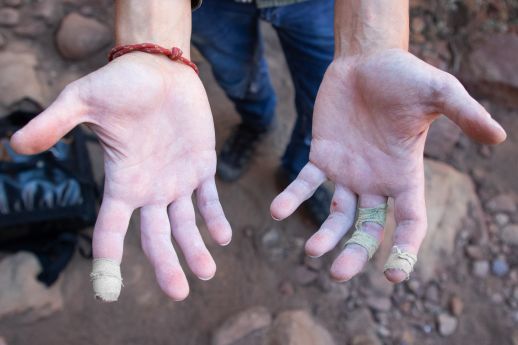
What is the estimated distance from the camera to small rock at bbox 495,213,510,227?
2.22 m

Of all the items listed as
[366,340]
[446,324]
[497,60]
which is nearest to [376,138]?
[366,340]

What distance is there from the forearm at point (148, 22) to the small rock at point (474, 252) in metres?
Answer: 1.49

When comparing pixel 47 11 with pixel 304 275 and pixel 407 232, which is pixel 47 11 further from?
pixel 407 232

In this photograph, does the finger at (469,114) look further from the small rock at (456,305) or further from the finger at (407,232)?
the small rock at (456,305)

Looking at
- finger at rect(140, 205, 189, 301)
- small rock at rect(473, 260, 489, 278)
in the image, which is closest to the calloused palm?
finger at rect(140, 205, 189, 301)

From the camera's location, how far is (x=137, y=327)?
1.89 m

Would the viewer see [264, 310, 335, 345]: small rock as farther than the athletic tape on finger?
Yes

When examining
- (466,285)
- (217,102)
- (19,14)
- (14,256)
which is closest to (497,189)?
(466,285)

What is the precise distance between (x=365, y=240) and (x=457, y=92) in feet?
1.20

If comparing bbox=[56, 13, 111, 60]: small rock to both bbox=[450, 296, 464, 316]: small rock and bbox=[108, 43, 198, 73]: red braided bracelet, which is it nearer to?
bbox=[108, 43, 198, 73]: red braided bracelet

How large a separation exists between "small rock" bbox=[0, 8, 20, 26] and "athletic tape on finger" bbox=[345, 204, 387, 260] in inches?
80.4

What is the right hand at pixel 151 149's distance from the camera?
1062mm

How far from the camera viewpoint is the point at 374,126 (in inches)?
47.6

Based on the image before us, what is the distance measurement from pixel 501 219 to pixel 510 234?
0.26ft
